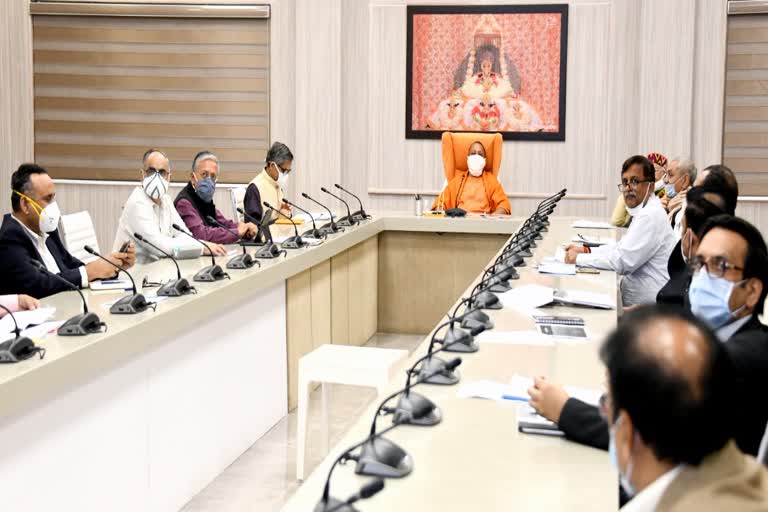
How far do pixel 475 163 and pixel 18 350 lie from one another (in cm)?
542

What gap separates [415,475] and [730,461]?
883mm

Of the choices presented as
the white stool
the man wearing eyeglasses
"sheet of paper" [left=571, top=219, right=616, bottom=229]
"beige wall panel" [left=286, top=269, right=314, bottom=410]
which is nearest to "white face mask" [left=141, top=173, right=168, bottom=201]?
the man wearing eyeglasses

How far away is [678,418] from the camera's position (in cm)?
121

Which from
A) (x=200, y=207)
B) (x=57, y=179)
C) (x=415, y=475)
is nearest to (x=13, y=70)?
(x=57, y=179)

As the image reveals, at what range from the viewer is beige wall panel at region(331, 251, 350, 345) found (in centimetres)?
600

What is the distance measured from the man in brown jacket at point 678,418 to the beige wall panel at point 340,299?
15.5 feet

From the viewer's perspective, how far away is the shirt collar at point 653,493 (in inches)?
49.3

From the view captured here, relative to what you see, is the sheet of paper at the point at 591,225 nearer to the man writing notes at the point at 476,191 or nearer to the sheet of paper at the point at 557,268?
the man writing notes at the point at 476,191

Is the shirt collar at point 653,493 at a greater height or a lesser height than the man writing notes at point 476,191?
lesser

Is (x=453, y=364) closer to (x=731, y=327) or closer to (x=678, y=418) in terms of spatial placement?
(x=731, y=327)

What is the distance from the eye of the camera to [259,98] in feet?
30.0

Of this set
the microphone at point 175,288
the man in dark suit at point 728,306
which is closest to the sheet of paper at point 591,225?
the microphone at point 175,288

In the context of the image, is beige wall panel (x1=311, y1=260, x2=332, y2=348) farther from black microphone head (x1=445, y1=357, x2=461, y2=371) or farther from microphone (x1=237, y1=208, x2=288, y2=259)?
black microphone head (x1=445, y1=357, x2=461, y2=371)

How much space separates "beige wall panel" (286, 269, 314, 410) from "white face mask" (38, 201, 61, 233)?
1339 millimetres
